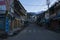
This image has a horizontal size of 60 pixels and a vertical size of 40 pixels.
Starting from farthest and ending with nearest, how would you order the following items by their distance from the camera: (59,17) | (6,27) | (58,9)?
(58,9), (59,17), (6,27)

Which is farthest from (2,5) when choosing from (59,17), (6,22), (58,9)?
(58,9)

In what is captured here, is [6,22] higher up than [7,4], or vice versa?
[7,4]

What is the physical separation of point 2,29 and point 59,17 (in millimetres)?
17705

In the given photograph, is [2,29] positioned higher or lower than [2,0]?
lower

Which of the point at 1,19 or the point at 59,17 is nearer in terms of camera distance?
the point at 1,19

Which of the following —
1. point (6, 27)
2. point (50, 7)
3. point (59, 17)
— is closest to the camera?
point (6, 27)

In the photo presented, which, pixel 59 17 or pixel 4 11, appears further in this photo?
pixel 59 17

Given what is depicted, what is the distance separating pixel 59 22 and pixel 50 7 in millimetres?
15028

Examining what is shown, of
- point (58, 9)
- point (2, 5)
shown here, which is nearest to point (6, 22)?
point (2, 5)

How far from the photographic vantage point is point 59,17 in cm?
4769

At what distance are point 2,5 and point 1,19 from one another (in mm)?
2645

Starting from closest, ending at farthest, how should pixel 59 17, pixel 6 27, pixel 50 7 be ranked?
pixel 6 27
pixel 59 17
pixel 50 7

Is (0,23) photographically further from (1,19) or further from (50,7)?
(50,7)

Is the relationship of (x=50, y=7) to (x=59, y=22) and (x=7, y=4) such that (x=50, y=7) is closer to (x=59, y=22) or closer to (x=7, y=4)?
(x=59, y=22)
